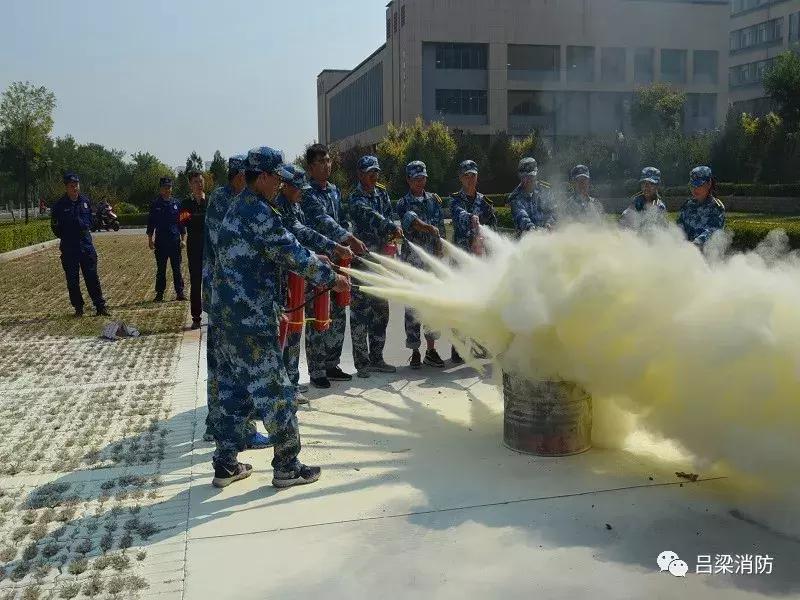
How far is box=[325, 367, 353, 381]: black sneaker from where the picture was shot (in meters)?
8.23

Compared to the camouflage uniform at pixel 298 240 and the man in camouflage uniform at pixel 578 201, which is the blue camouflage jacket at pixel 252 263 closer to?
the camouflage uniform at pixel 298 240

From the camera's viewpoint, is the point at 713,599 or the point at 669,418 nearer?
the point at 713,599

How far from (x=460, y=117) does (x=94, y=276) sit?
49229 mm

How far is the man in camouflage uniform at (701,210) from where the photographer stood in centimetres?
798

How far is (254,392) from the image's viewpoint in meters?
5.04

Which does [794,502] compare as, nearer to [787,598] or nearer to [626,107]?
[787,598]

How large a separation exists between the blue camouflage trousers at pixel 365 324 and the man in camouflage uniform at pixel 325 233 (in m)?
0.23

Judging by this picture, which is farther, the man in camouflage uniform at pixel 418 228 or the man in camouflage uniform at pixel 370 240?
the man in camouflage uniform at pixel 418 228

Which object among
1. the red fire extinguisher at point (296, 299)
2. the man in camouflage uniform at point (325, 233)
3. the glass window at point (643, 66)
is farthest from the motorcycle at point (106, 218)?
the red fire extinguisher at point (296, 299)

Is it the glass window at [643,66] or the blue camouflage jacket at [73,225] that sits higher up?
the glass window at [643,66]

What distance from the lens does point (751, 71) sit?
2662 inches

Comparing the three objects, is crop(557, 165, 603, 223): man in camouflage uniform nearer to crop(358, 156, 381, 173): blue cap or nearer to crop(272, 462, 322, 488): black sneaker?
crop(358, 156, 381, 173): blue cap

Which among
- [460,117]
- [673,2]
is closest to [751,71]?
[673,2]

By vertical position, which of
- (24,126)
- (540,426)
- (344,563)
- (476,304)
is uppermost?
(24,126)
